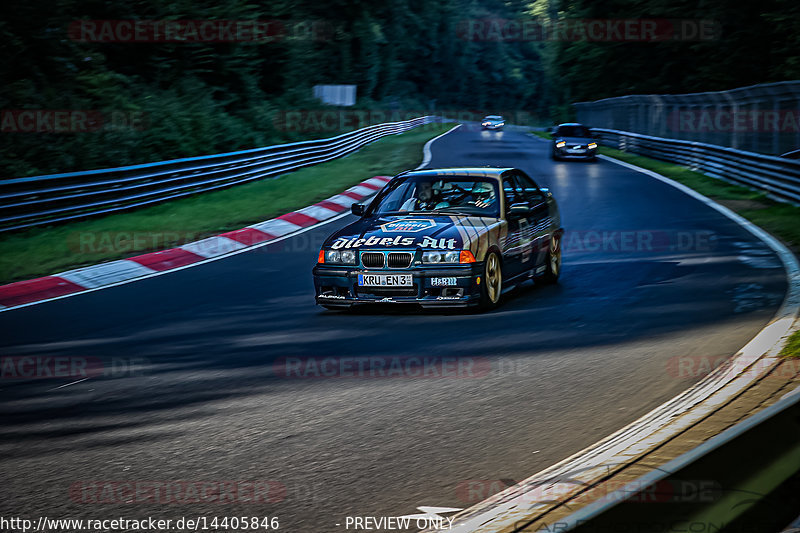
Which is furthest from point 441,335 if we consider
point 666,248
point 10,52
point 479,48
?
point 479,48

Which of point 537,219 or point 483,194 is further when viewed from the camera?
point 537,219

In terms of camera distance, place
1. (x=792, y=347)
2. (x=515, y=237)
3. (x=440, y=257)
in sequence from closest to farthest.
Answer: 1. (x=792, y=347)
2. (x=440, y=257)
3. (x=515, y=237)

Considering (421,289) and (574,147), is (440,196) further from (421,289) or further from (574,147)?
(574,147)

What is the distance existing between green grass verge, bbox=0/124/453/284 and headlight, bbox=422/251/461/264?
650 centimetres

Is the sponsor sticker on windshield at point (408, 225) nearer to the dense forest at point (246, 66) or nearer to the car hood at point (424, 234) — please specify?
the car hood at point (424, 234)

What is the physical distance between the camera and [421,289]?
32.3 ft

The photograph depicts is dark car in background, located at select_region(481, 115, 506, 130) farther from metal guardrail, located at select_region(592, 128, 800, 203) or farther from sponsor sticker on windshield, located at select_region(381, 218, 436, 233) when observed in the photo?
sponsor sticker on windshield, located at select_region(381, 218, 436, 233)

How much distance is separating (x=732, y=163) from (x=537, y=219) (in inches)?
603
